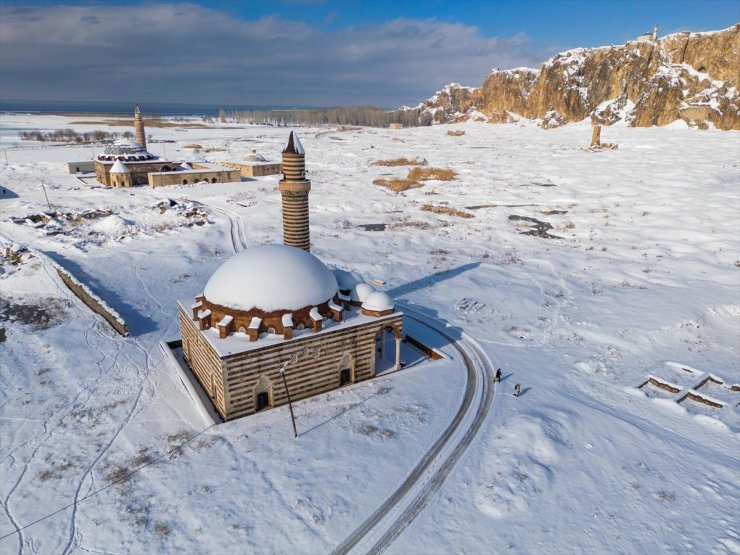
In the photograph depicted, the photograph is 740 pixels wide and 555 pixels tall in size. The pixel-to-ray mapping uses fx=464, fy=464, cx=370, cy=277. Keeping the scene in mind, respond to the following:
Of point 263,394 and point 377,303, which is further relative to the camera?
point 377,303

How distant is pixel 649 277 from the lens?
106 ft

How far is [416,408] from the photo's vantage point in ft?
59.6

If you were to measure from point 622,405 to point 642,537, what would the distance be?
6.94 meters

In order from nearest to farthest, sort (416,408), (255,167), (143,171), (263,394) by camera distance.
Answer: (263,394), (416,408), (143,171), (255,167)

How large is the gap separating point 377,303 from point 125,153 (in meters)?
58.8

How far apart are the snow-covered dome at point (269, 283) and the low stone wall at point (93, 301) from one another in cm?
806

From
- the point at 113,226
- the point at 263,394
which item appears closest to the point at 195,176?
the point at 113,226

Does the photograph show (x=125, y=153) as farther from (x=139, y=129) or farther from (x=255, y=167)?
(x=255, y=167)

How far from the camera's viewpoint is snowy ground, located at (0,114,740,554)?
515 inches

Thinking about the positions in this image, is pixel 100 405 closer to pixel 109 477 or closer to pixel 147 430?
pixel 147 430

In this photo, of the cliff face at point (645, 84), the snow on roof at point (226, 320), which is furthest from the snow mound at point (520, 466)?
the cliff face at point (645, 84)

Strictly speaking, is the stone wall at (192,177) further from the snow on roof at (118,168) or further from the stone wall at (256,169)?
the stone wall at (256,169)

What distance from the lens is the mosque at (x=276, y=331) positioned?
17.1m

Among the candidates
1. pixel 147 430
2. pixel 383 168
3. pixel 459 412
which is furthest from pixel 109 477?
pixel 383 168
